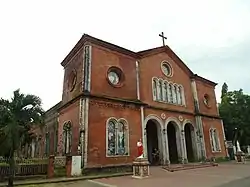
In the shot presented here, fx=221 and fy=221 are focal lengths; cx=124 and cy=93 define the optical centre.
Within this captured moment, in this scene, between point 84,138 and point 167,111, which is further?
point 167,111

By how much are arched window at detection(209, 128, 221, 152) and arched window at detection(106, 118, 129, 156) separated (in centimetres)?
1210

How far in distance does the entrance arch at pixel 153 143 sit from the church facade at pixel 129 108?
0.09 meters

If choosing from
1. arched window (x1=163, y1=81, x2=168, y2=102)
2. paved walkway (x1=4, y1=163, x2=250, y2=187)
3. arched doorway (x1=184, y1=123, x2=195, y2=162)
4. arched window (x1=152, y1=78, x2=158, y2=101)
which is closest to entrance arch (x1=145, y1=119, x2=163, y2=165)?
arched window (x1=152, y1=78, x2=158, y2=101)

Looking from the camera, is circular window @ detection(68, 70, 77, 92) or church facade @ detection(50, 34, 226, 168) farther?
circular window @ detection(68, 70, 77, 92)

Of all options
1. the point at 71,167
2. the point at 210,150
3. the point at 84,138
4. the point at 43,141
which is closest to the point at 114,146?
the point at 84,138

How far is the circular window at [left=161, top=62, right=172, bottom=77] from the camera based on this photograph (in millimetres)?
23000

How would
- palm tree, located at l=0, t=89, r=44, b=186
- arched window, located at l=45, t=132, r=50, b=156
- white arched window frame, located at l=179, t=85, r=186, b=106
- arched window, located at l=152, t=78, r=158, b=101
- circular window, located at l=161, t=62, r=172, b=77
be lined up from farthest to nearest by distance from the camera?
arched window, located at l=45, t=132, r=50, b=156 < white arched window frame, located at l=179, t=85, r=186, b=106 < circular window, located at l=161, t=62, r=172, b=77 < arched window, located at l=152, t=78, r=158, b=101 < palm tree, located at l=0, t=89, r=44, b=186

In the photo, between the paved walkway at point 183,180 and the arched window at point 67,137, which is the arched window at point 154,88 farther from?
the arched window at point 67,137

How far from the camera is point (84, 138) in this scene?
14.7 m

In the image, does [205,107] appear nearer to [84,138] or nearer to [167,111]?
[167,111]

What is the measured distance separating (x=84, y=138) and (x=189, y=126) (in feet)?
43.8

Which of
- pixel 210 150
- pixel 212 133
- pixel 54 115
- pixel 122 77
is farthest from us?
pixel 54 115

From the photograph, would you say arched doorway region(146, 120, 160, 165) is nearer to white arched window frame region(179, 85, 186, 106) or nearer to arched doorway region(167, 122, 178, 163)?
arched doorway region(167, 122, 178, 163)

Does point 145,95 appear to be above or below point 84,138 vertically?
above
